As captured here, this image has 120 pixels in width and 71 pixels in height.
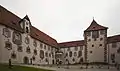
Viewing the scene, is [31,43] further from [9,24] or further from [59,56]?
[59,56]

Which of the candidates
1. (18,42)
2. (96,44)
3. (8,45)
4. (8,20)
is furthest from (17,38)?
(96,44)

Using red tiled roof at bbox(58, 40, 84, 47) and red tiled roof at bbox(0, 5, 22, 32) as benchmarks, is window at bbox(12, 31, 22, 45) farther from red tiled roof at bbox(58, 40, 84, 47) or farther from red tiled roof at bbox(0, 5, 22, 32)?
red tiled roof at bbox(58, 40, 84, 47)

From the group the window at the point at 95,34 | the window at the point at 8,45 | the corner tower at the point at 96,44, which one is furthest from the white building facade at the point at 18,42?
the window at the point at 95,34

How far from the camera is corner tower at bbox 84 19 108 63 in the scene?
5197 cm

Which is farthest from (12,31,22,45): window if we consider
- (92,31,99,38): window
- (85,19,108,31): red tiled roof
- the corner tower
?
(85,19,108,31): red tiled roof

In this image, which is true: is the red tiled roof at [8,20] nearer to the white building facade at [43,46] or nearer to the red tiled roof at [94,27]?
the white building facade at [43,46]

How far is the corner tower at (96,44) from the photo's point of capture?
52.0 m

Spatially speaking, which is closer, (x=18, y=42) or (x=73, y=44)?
(x=18, y=42)

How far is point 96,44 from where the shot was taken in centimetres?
5309

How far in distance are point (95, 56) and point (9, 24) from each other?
93.5ft

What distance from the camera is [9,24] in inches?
1425

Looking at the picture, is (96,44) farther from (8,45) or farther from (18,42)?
(8,45)

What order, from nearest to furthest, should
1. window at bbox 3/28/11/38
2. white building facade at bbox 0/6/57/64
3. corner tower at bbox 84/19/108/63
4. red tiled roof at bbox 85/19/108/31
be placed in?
1. white building facade at bbox 0/6/57/64
2. window at bbox 3/28/11/38
3. corner tower at bbox 84/19/108/63
4. red tiled roof at bbox 85/19/108/31

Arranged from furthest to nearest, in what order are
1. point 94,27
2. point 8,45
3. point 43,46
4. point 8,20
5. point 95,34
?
point 94,27, point 95,34, point 43,46, point 8,20, point 8,45
